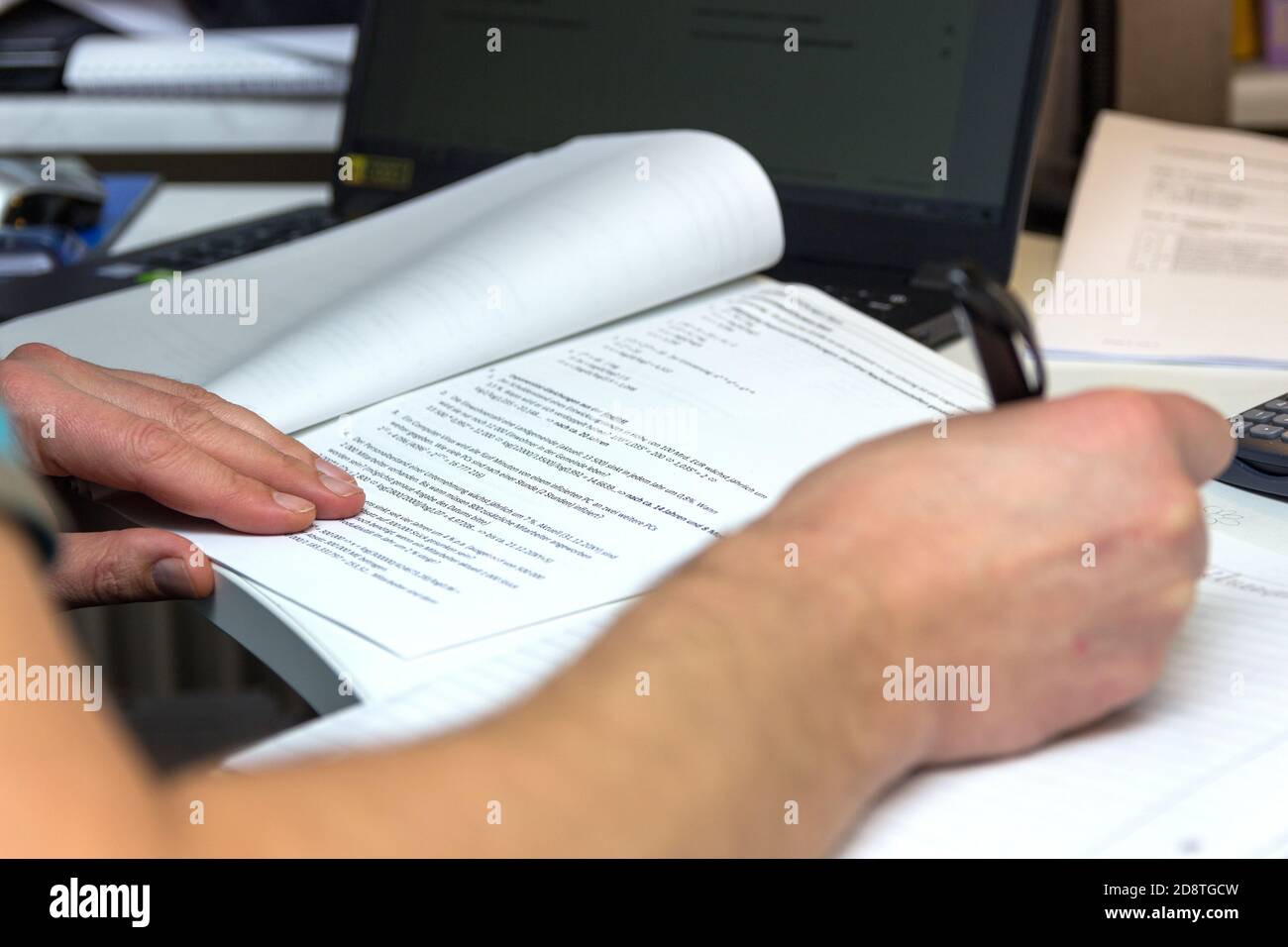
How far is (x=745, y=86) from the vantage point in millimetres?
903

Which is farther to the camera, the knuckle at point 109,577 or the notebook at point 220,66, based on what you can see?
the notebook at point 220,66

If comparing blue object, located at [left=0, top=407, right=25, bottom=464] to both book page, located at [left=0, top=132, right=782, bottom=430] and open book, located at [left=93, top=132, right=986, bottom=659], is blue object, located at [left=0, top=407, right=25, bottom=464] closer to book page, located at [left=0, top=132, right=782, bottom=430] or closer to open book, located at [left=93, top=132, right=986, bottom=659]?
open book, located at [left=93, top=132, right=986, bottom=659]

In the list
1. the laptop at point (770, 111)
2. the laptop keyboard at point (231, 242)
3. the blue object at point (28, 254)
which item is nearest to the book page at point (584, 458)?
the laptop at point (770, 111)

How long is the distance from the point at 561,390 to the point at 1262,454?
32cm

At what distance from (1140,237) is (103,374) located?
64 cm

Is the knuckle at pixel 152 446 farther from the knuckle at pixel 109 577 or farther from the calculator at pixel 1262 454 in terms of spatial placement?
the calculator at pixel 1262 454

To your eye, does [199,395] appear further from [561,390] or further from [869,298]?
[869,298]

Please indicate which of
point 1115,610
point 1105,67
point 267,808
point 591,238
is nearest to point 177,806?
Result: point 267,808

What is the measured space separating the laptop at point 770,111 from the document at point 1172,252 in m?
0.07

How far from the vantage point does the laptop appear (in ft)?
2.68

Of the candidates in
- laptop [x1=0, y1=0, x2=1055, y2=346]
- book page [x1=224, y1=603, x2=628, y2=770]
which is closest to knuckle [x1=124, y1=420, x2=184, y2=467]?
book page [x1=224, y1=603, x2=628, y2=770]

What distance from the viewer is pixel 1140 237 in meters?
0.88

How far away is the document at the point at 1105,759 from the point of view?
0.36 meters
